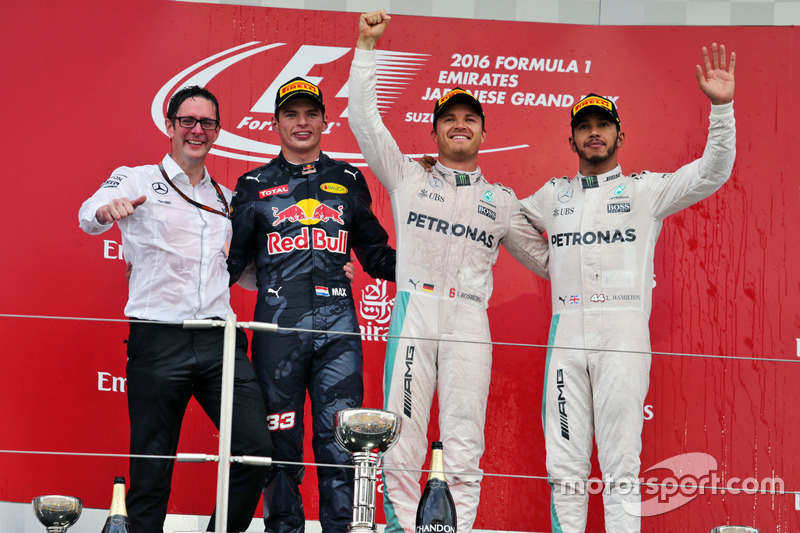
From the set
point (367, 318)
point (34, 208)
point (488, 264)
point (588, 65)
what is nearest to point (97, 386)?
point (34, 208)

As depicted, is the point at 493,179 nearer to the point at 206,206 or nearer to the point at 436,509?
the point at 206,206

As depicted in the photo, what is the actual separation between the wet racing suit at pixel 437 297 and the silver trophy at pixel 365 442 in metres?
0.48

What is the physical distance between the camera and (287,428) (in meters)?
2.74

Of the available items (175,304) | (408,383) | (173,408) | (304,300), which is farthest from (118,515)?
(408,383)

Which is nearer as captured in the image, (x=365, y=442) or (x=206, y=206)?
(x=365, y=442)

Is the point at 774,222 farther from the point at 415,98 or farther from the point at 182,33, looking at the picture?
the point at 182,33

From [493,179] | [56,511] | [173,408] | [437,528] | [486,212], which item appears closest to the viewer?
[437,528]

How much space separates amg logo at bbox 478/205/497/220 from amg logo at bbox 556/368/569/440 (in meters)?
0.49

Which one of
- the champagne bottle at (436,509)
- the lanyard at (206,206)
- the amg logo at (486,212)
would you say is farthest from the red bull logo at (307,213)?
the champagne bottle at (436,509)

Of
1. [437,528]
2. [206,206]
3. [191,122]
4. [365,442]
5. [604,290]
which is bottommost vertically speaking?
[437,528]

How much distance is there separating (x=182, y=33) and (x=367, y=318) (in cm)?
126

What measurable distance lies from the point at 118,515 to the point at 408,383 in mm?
913

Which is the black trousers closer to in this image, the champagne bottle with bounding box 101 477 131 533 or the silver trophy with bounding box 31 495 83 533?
the silver trophy with bounding box 31 495 83 533

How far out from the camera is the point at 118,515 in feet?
7.39
